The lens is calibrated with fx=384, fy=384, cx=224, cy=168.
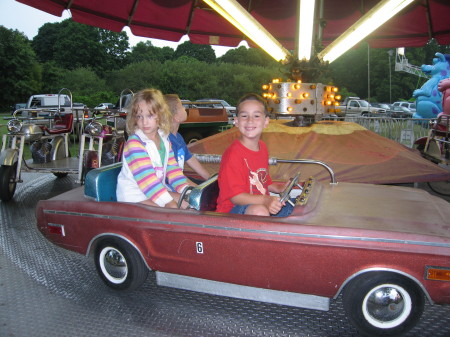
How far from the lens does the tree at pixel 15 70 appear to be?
111 ft

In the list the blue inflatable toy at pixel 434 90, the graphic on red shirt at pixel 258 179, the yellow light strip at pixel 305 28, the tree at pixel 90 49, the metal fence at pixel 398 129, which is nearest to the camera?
the graphic on red shirt at pixel 258 179

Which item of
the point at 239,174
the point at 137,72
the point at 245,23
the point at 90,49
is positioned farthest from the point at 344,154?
the point at 90,49

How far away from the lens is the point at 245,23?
4.23 meters

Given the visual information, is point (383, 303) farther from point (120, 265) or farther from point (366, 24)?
point (366, 24)

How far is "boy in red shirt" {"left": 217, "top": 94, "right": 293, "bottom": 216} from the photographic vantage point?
2.10m

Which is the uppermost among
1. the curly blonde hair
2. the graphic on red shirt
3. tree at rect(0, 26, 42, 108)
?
tree at rect(0, 26, 42, 108)

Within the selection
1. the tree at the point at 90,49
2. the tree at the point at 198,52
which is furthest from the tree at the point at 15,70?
the tree at the point at 198,52

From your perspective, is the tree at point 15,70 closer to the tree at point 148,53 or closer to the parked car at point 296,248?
the tree at point 148,53

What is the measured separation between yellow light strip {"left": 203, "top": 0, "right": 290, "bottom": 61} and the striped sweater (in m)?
1.96

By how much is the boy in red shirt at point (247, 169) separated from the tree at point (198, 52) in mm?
52713

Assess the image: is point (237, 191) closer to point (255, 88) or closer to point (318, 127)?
point (318, 127)

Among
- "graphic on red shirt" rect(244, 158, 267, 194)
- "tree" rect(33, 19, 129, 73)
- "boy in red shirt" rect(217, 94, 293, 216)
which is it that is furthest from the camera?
"tree" rect(33, 19, 129, 73)

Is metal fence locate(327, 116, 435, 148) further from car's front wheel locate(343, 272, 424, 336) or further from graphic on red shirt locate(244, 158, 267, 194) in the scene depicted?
car's front wheel locate(343, 272, 424, 336)

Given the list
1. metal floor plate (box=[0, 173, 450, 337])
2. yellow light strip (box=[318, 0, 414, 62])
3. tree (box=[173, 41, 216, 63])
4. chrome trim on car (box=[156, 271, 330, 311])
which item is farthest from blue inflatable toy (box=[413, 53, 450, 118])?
tree (box=[173, 41, 216, 63])
